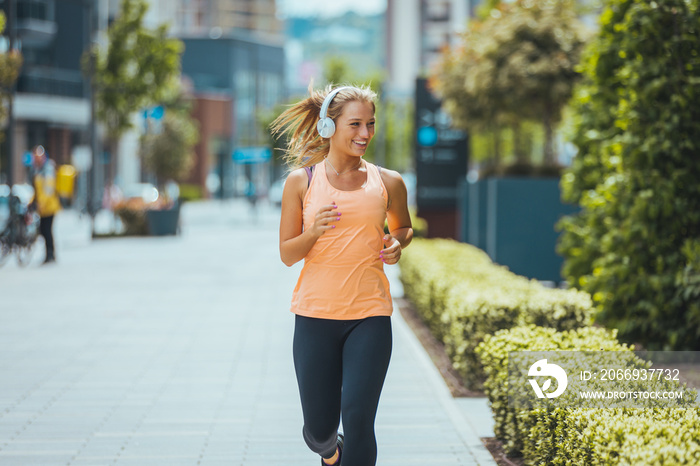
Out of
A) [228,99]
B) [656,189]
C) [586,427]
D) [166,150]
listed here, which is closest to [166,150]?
[166,150]

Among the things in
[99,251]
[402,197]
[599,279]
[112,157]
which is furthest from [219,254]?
[112,157]

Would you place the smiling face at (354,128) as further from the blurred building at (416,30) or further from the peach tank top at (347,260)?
the blurred building at (416,30)

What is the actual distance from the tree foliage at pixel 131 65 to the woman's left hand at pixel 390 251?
2799 centimetres

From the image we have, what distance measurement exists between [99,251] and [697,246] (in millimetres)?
16767

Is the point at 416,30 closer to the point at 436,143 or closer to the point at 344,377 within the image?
the point at 436,143

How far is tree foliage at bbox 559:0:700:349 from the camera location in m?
7.84

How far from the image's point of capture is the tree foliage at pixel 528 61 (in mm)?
14570

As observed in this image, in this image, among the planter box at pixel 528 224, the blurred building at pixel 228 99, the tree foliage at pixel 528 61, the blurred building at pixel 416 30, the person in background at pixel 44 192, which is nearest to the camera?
the planter box at pixel 528 224

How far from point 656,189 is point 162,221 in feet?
70.9

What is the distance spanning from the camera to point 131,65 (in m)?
33.4

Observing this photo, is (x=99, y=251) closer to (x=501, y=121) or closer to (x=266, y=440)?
(x=501, y=121)

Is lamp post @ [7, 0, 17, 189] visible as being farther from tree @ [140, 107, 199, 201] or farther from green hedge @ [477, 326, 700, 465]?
green hedge @ [477, 326, 700, 465]

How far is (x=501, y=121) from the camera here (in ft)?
53.9

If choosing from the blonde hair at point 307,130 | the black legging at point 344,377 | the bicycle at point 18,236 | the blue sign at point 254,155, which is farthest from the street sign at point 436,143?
the blue sign at point 254,155
